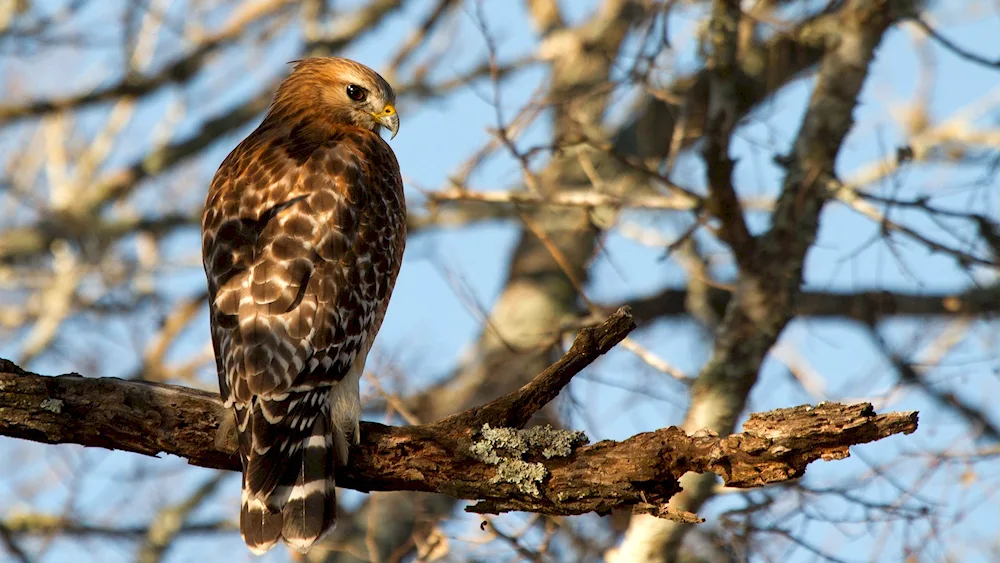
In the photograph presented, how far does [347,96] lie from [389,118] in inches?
10.3

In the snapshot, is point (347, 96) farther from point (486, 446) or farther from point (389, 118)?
point (486, 446)

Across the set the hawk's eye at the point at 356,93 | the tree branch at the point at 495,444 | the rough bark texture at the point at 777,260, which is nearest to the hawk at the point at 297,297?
the tree branch at the point at 495,444

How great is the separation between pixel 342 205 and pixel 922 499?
2.89 metres

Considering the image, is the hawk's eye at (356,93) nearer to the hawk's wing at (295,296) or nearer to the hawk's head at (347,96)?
the hawk's head at (347,96)

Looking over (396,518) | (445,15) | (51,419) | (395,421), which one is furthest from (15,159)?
(51,419)

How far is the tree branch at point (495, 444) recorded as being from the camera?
355cm

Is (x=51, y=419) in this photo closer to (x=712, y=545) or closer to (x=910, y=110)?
(x=712, y=545)

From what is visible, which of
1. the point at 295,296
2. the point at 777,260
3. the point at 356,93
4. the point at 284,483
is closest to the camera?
the point at 284,483

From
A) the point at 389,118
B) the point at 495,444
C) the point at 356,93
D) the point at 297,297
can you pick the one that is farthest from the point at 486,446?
the point at 356,93

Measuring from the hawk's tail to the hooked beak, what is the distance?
190cm

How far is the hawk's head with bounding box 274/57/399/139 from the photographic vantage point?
5.69 meters

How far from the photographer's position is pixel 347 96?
5.75 metres

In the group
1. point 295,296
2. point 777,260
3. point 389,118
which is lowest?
point 295,296

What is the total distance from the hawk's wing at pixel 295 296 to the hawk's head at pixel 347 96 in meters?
0.49
